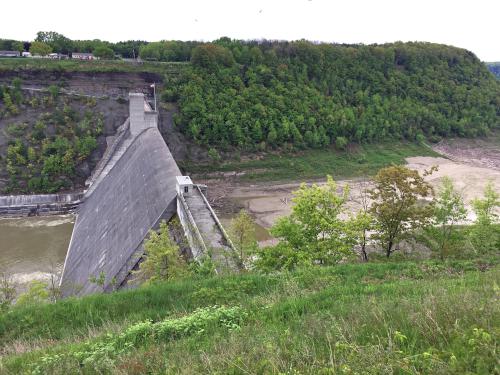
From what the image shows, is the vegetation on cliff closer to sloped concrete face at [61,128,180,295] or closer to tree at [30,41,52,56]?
sloped concrete face at [61,128,180,295]

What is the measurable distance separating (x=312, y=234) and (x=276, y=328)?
8.92m

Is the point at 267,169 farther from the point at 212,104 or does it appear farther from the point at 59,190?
the point at 59,190

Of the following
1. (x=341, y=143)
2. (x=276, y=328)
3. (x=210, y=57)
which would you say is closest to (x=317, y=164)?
(x=341, y=143)

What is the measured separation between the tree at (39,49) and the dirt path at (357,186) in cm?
2906

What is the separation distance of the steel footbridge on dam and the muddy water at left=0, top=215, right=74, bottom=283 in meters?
1.06

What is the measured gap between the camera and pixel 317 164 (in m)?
47.4

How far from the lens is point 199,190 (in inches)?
790

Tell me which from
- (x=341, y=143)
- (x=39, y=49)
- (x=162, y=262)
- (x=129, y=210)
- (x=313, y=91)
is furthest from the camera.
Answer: (x=313, y=91)

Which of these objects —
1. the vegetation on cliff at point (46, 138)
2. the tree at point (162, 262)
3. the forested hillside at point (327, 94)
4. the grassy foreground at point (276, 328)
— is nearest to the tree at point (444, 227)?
the grassy foreground at point (276, 328)

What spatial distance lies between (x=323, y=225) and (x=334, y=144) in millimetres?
38604

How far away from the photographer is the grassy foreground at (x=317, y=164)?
44125 mm

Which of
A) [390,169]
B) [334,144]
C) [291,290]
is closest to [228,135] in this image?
[334,144]

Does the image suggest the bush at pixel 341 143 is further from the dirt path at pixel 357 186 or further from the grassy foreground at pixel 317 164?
the dirt path at pixel 357 186

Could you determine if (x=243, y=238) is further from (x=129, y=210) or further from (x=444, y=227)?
(x=129, y=210)
